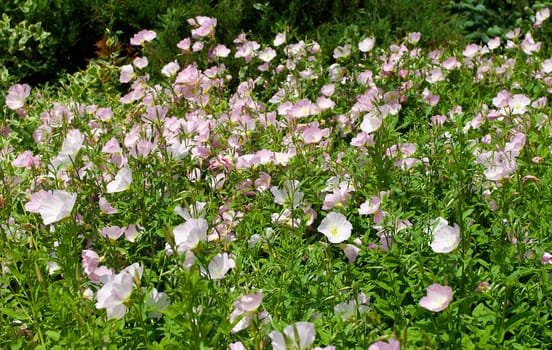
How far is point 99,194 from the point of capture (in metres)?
2.77

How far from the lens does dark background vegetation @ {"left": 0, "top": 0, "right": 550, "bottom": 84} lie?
5207 mm

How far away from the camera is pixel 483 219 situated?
8.51 feet

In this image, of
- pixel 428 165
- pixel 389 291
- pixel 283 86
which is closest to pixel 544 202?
pixel 428 165

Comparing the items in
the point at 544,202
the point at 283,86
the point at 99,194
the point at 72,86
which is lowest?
the point at 72,86

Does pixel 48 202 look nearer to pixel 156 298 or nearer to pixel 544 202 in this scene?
pixel 156 298

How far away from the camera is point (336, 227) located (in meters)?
2.22

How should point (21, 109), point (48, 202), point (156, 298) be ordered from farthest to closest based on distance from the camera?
point (21, 109), point (48, 202), point (156, 298)

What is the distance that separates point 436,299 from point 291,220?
29.8 inches

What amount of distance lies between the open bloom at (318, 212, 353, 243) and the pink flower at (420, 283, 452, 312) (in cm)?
51

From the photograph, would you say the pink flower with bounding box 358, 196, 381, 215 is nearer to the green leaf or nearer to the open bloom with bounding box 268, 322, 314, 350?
the open bloom with bounding box 268, 322, 314, 350

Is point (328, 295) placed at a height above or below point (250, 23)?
above

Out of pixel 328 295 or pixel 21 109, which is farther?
pixel 21 109

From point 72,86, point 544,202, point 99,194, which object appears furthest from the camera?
point 72,86

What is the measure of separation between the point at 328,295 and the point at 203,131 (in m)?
1.24
